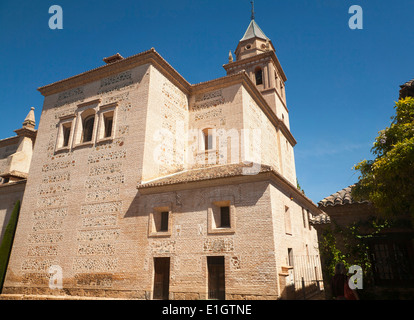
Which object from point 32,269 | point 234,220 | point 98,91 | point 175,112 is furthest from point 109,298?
point 98,91

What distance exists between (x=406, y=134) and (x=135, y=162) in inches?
382

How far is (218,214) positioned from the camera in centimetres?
1051

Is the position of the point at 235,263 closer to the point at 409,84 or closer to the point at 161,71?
the point at 409,84

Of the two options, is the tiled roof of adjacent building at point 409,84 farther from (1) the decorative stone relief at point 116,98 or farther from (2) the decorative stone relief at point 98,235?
(2) the decorative stone relief at point 98,235

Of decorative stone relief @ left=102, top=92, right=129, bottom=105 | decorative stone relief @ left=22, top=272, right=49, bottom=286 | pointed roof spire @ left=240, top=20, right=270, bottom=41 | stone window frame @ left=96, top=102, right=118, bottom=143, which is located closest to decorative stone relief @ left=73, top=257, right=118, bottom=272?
decorative stone relief @ left=22, top=272, right=49, bottom=286

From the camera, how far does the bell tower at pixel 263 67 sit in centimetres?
2167

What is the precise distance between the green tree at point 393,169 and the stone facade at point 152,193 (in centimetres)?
312

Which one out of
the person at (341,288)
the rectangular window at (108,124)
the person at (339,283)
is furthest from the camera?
the rectangular window at (108,124)

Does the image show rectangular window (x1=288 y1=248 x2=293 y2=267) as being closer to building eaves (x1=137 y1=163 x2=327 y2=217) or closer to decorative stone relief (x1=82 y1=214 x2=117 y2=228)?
building eaves (x1=137 y1=163 x2=327 y2=217)

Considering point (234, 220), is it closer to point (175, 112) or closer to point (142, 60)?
point (175, 112)

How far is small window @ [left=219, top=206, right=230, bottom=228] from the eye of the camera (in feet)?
34.2

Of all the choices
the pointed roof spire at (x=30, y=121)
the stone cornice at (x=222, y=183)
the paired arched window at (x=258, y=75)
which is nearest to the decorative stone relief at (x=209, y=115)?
the stone cornice at (x=222, y=183)

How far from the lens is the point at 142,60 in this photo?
13.9 m

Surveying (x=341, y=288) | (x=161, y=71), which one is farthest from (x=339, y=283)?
(x=161, y=71)
